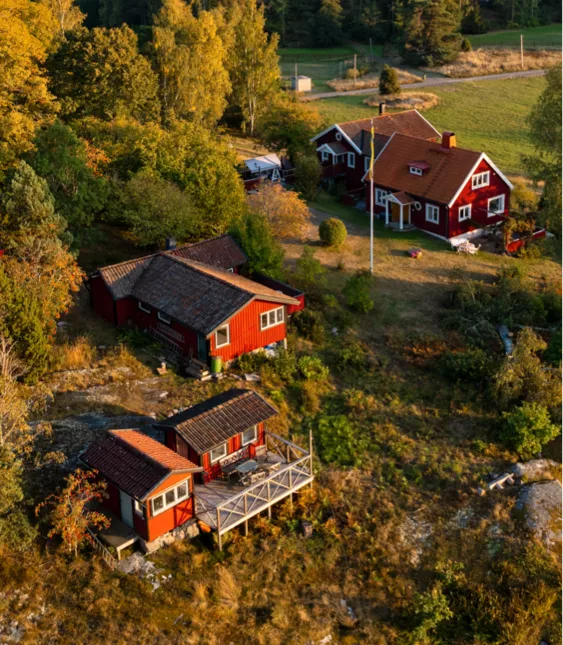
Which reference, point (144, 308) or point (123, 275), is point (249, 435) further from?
point (123, 275)

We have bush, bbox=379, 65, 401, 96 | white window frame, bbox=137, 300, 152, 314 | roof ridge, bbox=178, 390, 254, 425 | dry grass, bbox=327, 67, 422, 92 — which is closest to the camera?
roof ridge, bbox=178, 390, 254, 425

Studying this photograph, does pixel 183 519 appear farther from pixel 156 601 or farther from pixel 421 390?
pixel 421 390

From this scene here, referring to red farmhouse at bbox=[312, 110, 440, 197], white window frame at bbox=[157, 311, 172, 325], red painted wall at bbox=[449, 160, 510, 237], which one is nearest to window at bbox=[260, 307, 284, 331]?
white window frame at bbox=[157, 311, 172, 325]

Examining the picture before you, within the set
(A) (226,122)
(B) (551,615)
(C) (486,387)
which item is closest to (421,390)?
(C) (486,387)

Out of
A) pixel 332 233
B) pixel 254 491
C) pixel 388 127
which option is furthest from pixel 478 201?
pixel 254 491

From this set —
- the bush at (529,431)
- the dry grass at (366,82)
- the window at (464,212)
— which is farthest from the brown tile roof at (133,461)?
the dry grass at (366,82)

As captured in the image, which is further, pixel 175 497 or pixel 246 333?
pixel 246 333

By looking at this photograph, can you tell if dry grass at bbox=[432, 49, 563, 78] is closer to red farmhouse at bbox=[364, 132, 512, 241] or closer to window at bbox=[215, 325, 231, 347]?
red farmhouse at bbox=[364, 132, 512, 241]
